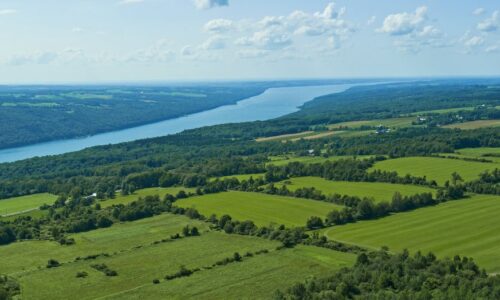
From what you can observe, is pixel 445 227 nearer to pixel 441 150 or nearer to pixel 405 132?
pixel 441 150

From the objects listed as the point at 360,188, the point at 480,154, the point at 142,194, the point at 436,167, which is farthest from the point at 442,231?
the point at 480,154

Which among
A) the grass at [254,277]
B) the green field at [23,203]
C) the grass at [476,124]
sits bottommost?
the green field at [23,203]

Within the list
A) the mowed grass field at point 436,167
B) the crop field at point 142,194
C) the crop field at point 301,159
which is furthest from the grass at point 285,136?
the crop field at point 142,194

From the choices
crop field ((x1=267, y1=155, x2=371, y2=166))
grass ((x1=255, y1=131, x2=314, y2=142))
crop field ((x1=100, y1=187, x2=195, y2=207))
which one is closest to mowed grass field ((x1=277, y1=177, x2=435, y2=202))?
crop field ((x1=100, y1=187, x2=195, y2=207))

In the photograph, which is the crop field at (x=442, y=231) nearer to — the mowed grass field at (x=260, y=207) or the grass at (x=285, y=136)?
the mowed grass field at (x=260, y=207)

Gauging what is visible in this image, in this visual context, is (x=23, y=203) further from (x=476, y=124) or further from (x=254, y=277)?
(x=476, y=124)
